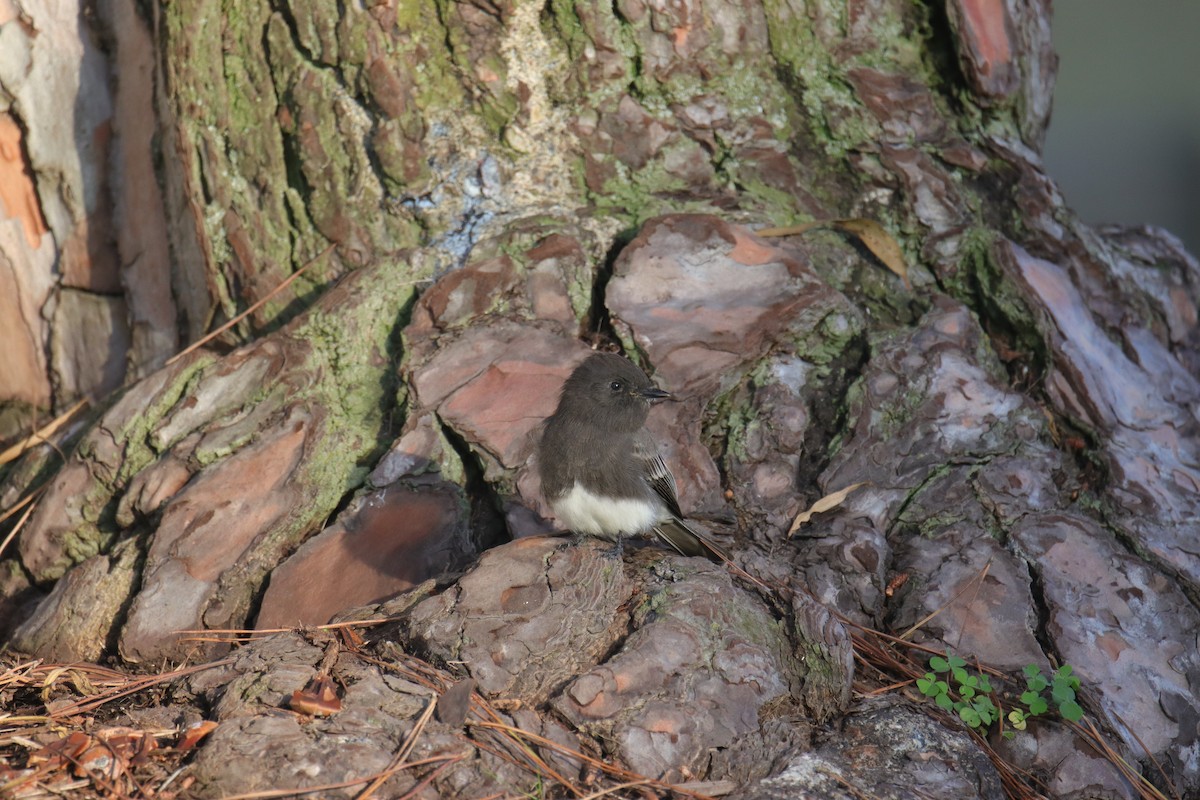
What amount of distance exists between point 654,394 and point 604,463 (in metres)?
0.32

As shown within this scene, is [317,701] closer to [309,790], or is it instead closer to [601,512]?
[309,790]

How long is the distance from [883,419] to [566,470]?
1.12 metres

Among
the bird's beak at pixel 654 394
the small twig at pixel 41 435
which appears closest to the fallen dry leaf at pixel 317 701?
the bird's beak at pixel 654 394

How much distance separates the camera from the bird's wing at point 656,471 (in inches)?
139

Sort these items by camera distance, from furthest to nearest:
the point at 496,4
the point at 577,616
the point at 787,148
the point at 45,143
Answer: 1. the point at 45,143
2. the point at 787,148
3. the point at 496,4
4. the point at 577,616

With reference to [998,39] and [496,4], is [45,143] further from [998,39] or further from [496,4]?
[998,39]

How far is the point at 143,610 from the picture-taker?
332 centimetres

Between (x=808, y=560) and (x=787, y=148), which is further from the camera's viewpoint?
(x=787, y=148)

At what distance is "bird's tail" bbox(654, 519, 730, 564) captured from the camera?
131 inches

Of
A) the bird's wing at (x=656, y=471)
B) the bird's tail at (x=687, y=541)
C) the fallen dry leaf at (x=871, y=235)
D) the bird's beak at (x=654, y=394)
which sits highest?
the fallen dry leaf at (x=871, y=235)

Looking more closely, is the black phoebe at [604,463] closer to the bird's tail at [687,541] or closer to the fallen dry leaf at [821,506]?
the bird's tail at [687,541]

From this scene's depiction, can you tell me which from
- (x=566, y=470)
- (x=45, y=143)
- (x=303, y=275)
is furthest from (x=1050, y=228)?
(x=45, y=143)

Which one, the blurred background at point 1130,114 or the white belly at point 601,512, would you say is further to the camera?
the blurred background at point 1130,114

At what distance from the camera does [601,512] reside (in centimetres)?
363
